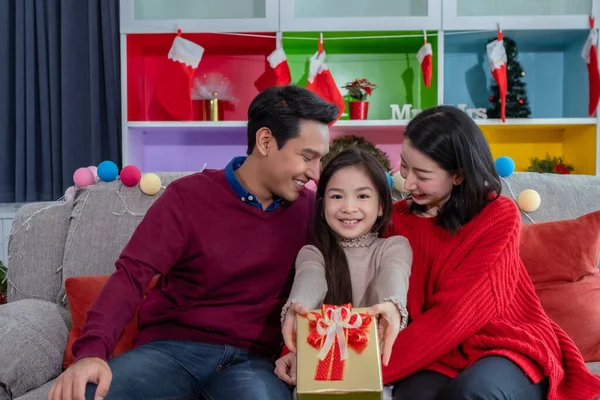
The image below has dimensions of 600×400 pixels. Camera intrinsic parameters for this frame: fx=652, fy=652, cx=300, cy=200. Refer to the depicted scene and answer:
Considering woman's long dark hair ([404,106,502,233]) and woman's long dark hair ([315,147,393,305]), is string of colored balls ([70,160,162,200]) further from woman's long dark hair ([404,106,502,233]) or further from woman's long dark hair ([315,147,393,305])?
woman's long dark hair ([404,106,502,233])

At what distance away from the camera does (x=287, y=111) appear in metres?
1.57

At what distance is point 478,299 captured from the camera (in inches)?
54.6

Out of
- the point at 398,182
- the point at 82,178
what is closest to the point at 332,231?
the point at 398,182

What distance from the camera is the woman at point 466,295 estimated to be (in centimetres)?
135

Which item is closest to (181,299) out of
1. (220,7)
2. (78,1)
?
(220,7)

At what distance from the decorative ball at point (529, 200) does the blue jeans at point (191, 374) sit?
970 mm

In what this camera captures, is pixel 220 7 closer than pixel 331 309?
No

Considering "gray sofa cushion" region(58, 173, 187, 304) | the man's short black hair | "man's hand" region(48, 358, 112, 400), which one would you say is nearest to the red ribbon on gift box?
"man's hand" region(48, 358, 112, 400)

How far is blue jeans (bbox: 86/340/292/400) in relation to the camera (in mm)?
1286

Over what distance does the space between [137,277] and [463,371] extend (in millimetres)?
710

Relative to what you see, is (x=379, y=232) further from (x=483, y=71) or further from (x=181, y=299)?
(x=483, y=71)

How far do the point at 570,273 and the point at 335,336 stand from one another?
0.92 metres

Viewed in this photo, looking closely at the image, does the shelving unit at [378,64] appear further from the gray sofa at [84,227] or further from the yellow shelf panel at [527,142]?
the gray sofa at [84,227]

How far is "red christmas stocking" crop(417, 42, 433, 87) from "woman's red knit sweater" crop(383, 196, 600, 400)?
1687mm
